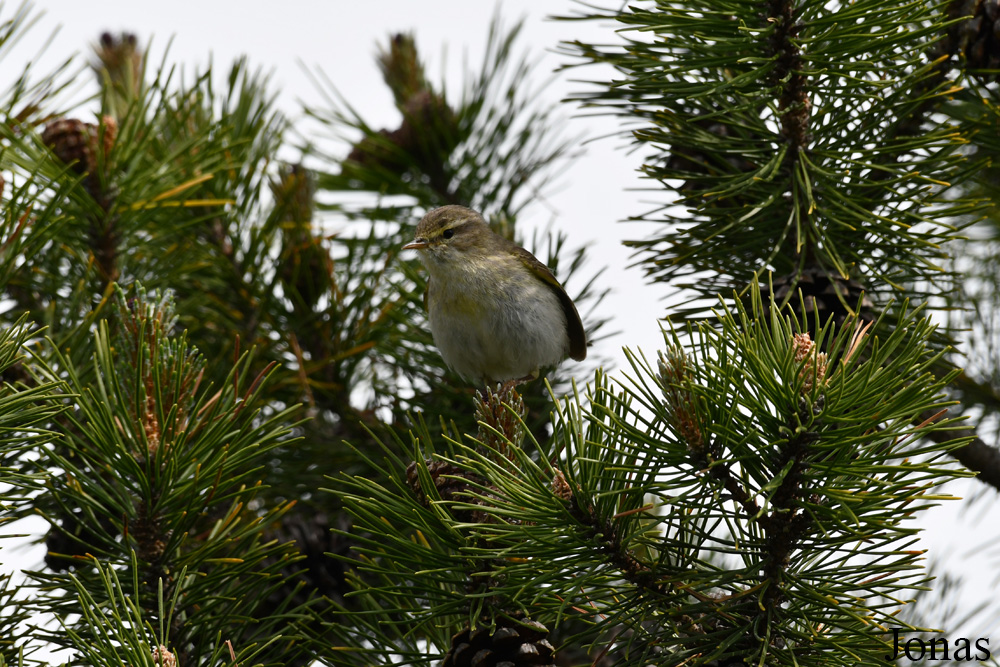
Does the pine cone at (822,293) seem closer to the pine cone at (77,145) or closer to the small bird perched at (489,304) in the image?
the small bird perched at (489,304)

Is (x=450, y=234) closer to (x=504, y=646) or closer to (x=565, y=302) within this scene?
(x=565, y=302)

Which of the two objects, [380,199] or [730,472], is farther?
[380,199]

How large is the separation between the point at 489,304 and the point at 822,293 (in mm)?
1571

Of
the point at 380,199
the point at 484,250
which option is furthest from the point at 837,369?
the point at 380,199

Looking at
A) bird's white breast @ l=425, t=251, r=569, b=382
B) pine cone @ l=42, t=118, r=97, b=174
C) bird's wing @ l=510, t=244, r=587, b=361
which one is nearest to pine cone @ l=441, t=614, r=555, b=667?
bird's white breast @ l=425, t=251, r=569, b=382

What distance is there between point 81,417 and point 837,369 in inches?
81.1

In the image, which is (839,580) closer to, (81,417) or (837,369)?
(837,369)

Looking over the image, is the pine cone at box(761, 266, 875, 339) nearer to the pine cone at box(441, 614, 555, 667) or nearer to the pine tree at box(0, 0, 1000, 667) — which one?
the pine tree at box(0, 0, 1000, 667)

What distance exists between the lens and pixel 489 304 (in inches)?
148

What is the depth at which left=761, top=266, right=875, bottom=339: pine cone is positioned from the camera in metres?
2.43

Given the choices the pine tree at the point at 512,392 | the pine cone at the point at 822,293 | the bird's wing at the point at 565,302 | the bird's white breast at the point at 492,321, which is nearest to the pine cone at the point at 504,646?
the pine tree at the point at 512,392

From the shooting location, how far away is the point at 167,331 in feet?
7.32

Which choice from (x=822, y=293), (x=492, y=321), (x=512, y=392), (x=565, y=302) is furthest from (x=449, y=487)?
(x=565, y=302)

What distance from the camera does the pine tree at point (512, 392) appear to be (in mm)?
1771
